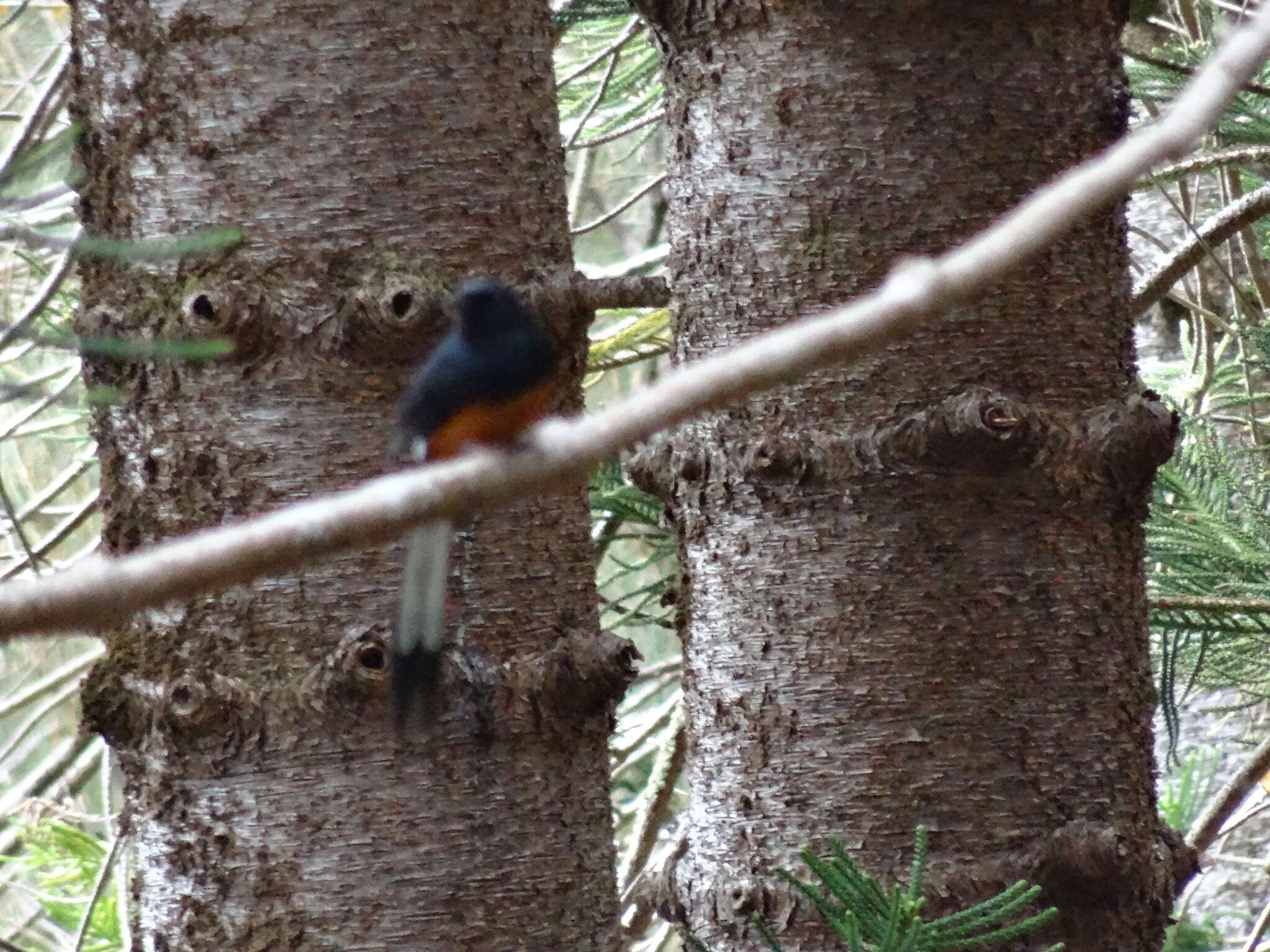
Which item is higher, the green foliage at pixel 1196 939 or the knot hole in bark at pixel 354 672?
the knot hole in bark at pixel 354 672

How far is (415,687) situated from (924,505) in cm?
55

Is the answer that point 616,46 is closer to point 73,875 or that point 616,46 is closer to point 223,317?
point 223,317

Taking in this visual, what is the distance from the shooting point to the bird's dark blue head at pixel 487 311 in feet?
4.47

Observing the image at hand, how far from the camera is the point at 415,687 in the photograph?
4.70 ft

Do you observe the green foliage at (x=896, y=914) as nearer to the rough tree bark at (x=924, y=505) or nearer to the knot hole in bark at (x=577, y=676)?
the rough tree bark at (x=924, y=505)

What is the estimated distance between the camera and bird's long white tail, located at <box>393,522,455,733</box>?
4.68 feet

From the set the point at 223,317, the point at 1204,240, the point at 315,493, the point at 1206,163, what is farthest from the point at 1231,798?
the point at 223,317

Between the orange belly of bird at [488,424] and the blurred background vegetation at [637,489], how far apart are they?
1.12 ft

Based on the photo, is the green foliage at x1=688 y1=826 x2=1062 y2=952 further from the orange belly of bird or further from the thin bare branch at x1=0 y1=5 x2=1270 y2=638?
the thin bare branch at x1=0 y1=5 x2=1270 y2=638

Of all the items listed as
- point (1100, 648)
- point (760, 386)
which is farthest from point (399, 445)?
point (760, 386)

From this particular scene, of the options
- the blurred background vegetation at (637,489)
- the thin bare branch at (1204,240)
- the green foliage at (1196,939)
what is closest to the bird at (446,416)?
the blurred background vegetation at (637,489)

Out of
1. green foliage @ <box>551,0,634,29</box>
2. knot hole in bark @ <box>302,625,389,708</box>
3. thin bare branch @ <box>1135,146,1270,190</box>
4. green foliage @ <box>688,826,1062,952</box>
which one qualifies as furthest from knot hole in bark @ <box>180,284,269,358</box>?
thin bare branch @ <box>1135,146,1270,190</box>

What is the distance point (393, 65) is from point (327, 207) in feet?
0.54

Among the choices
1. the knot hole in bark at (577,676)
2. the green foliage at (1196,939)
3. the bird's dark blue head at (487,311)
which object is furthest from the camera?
the green foliage at (1196,939)
